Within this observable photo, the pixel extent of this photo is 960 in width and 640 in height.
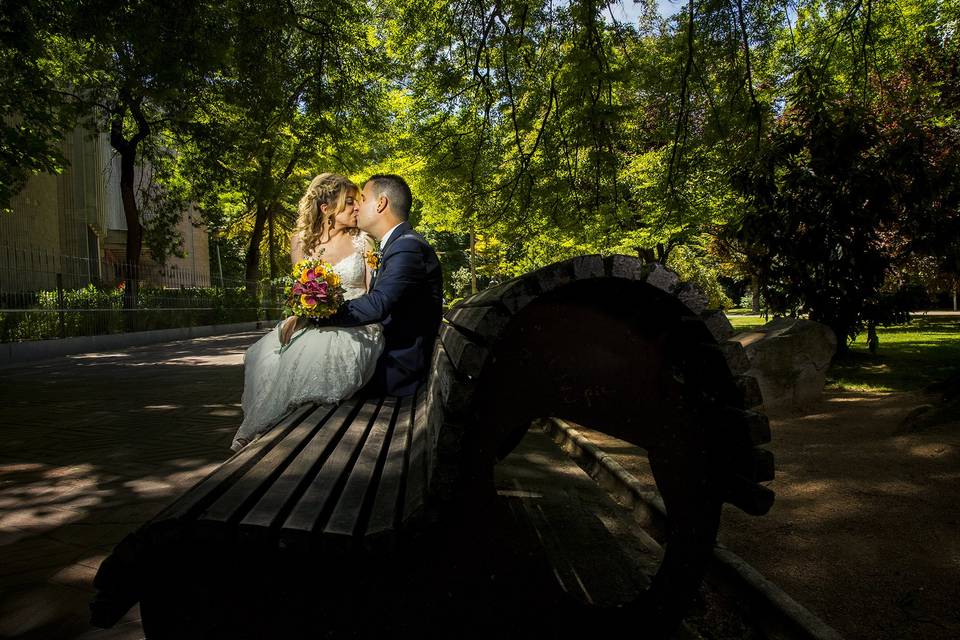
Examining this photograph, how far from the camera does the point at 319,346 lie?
120 inches

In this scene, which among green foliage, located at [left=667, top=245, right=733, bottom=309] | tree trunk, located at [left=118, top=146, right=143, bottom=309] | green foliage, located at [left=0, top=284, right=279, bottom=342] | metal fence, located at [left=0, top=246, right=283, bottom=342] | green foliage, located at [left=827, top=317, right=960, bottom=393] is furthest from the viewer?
green foliage, located at [left=667, top=245, right=733, bottom=309]

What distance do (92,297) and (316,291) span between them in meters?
14.7

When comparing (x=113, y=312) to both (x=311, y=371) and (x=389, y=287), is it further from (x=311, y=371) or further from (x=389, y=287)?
(x=389, y=287)

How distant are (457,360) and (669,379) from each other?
0.83m

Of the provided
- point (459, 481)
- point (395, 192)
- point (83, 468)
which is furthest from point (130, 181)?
point (459, 481)

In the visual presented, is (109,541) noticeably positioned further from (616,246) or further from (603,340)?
(616,246)

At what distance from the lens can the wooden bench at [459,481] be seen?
1439 millimetres

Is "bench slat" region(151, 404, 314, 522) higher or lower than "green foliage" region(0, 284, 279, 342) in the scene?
lower

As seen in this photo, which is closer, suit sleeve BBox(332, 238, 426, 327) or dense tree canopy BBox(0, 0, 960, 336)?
suit sleeve BBox(332, 238, 426, 327)

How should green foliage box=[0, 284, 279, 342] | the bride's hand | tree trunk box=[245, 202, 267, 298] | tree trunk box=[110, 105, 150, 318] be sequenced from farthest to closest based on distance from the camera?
tree trunk box=[245, 202, 267, 298], tree trunk box=[110, 105, 150, 318], green foliage box=[0, 284, 279, 342], the bride's hand

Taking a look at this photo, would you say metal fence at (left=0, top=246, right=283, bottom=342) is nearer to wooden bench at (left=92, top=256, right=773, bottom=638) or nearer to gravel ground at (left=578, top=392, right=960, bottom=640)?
gravel ground at (left=578, top=392, right=960, bottom=640)

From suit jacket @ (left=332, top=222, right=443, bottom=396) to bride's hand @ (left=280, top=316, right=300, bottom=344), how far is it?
41 cm

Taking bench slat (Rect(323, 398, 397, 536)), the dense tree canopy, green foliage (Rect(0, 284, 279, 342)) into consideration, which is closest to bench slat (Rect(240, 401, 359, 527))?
bench slat (Rect(323, 398, 397, 536))

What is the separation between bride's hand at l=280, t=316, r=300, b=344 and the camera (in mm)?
3221
